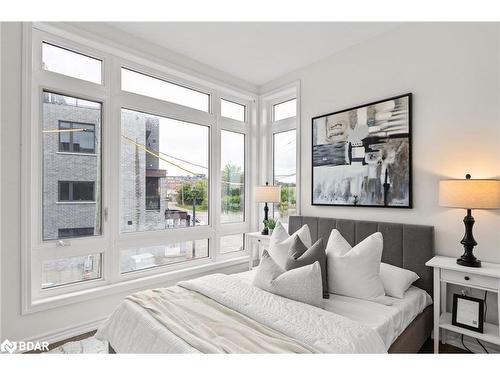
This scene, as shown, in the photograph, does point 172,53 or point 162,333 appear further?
point 172,53

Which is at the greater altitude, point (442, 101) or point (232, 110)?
point (232, 110)

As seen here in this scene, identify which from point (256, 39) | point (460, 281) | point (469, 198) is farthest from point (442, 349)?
point (256, 39)

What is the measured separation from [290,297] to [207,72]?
2.71 m

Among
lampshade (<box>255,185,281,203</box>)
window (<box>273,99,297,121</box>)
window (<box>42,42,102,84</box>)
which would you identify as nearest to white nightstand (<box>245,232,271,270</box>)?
lampshade (<box>255,185,281,203</box>)

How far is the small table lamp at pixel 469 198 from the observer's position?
186 centimetres

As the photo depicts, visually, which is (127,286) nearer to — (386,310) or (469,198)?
(386,310)

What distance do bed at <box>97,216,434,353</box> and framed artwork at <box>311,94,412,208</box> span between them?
0.35 m

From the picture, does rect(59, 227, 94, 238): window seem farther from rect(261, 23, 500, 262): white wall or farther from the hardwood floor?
the hardwood floor

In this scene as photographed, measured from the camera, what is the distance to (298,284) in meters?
1.83

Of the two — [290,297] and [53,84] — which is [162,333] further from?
[53,84]

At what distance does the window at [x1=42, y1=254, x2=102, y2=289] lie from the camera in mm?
2369

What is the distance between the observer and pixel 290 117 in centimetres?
368

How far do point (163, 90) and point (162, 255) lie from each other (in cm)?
186
